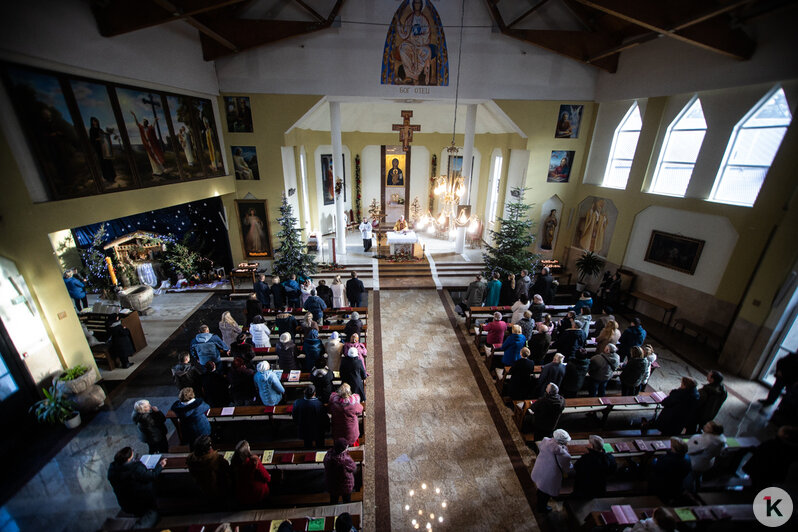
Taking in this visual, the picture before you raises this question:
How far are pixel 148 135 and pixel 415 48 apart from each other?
8515 millimetres

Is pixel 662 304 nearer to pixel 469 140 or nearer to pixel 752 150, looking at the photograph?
pixel 752 150

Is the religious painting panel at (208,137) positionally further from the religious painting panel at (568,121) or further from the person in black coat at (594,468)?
the religious painting panel at (568,121)

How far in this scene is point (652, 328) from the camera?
9.66 meters

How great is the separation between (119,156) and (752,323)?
14.5 metres

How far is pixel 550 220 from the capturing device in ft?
43.9

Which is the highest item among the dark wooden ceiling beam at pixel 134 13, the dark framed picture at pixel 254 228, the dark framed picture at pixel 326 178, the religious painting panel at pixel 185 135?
the dark wooden ceiling beam at pixel 134 13

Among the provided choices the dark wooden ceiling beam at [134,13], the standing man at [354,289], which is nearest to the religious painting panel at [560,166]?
the standing man at [354,289]

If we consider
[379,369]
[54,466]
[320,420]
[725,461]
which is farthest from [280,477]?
[725,461]

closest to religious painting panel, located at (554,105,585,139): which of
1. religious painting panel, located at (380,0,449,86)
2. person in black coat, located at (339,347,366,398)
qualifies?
religious painting panel, located at (380,0,449,86)

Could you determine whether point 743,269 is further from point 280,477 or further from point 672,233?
point 280,477

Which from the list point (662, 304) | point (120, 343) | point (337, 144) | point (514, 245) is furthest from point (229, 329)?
point (662, 304)

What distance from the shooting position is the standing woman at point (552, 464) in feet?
13.5

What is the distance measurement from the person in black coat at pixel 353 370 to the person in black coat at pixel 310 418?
695 mm

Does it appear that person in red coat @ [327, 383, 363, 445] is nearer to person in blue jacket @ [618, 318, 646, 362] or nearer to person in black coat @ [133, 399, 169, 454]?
→ person in black coat @ [133, 399, 169, 454]
